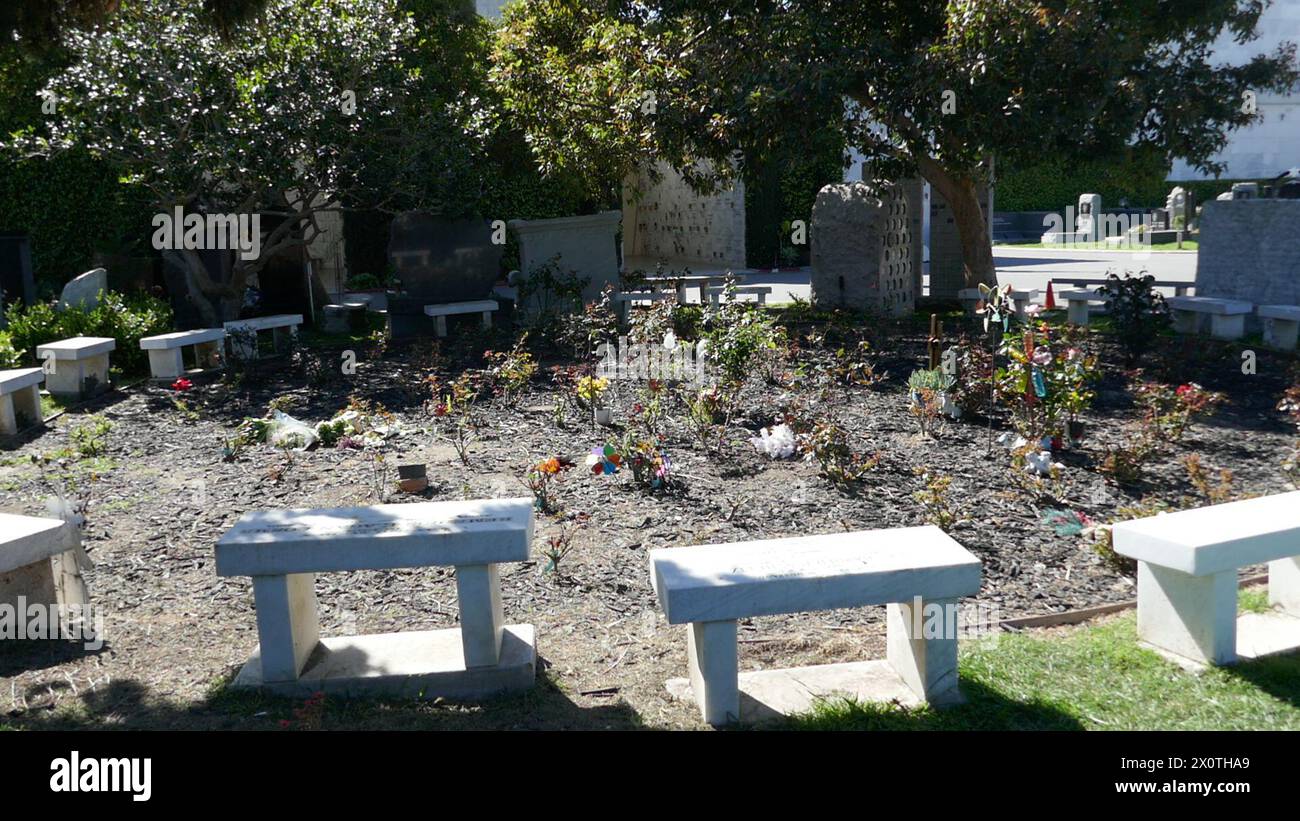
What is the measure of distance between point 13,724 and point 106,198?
41.8 feet

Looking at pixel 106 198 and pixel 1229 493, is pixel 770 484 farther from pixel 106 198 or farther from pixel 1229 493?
pixel 106 198

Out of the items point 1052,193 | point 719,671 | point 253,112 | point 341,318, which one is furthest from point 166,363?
point 1052,193

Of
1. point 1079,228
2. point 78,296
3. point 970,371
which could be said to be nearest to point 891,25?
point 970,371

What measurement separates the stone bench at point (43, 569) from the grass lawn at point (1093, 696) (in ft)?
10.5

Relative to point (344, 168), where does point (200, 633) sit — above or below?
below

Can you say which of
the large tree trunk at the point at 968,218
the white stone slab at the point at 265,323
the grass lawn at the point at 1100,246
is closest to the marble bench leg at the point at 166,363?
the white stone slab at the point at 265,323

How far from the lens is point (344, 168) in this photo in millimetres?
12539

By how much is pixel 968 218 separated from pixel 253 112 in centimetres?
843

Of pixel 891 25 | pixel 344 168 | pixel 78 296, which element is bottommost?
pixel 78 296

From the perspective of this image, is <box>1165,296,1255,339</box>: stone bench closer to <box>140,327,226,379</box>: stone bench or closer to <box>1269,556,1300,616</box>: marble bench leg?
<box>1269,556,1300,616</box>: marble bench leg

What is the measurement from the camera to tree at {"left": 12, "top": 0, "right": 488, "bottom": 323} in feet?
37.7

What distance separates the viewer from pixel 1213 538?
420 cm
